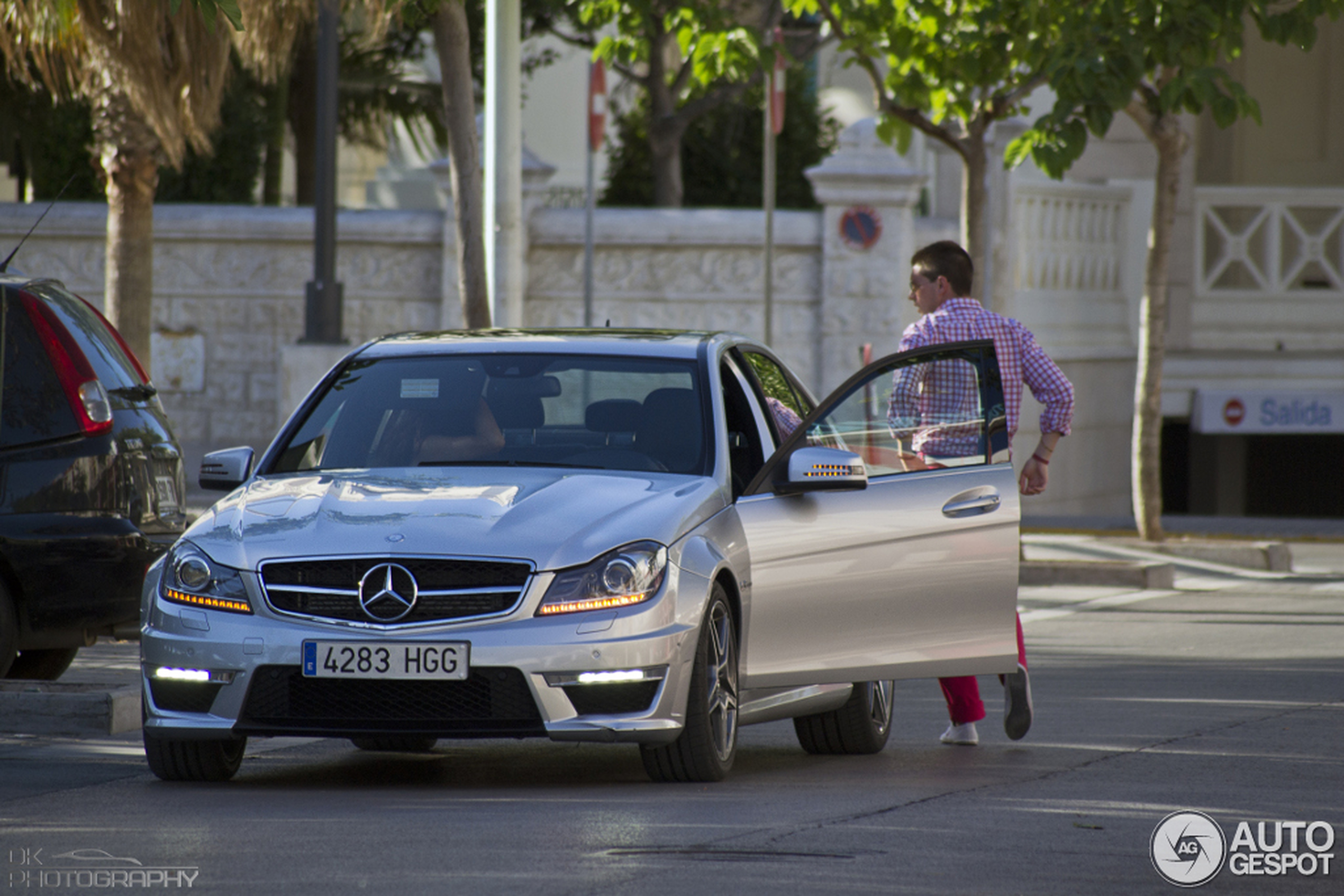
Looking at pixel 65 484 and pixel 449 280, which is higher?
pixel 449 280

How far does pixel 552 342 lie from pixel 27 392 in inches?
86.9

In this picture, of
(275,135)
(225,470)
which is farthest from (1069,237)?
(225,470)

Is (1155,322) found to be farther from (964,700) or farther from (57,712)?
(57,712)

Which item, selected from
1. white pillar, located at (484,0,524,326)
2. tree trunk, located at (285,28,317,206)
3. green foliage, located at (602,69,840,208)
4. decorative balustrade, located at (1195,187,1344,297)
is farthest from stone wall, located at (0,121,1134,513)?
green foliage, located at (602,69,840,208)

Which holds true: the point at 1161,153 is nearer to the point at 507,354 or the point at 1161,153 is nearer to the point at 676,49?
the point at 507,354

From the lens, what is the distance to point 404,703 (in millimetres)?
6824

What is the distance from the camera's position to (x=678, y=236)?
21812 mm

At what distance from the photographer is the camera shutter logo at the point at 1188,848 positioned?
5.86m

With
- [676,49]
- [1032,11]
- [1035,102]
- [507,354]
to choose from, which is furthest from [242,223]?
[676,49]

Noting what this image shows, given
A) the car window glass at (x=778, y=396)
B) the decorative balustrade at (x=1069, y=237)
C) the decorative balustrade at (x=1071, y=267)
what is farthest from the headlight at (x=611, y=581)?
the decorative balustrade at (x=1069, y=237)

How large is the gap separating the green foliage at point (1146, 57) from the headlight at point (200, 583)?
748cm

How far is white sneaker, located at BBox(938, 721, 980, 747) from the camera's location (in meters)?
8.72

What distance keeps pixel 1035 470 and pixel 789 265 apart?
13109mm

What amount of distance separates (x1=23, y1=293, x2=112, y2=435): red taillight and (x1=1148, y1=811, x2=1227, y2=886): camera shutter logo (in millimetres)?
4479
